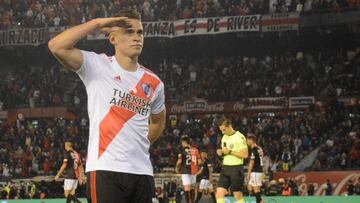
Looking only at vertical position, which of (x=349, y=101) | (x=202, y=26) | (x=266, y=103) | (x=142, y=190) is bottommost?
(x=142, y=190)

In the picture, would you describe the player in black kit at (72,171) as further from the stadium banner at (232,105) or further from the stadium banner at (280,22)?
the stadium banner at (280,22)

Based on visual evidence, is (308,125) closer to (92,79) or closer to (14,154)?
(14,154)

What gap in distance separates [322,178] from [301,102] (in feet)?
25.4

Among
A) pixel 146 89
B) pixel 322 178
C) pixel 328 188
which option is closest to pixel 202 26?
pixel 322 178

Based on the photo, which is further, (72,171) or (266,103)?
(266,103)

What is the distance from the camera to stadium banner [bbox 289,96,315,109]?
34625 millimetres

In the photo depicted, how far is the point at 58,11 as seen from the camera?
40.5 m

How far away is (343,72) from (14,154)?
667 inches

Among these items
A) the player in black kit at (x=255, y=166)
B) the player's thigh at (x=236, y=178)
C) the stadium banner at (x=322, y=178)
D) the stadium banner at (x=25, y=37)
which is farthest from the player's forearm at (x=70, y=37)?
the stadium banner at (x=25, y=37)

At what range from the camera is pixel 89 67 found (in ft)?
16.5

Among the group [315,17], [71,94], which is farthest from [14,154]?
[315,17]

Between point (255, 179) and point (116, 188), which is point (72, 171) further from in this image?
point (116, 188)

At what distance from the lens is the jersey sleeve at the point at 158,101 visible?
5379 millimetres

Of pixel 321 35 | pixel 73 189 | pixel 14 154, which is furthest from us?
pixel 321 35
